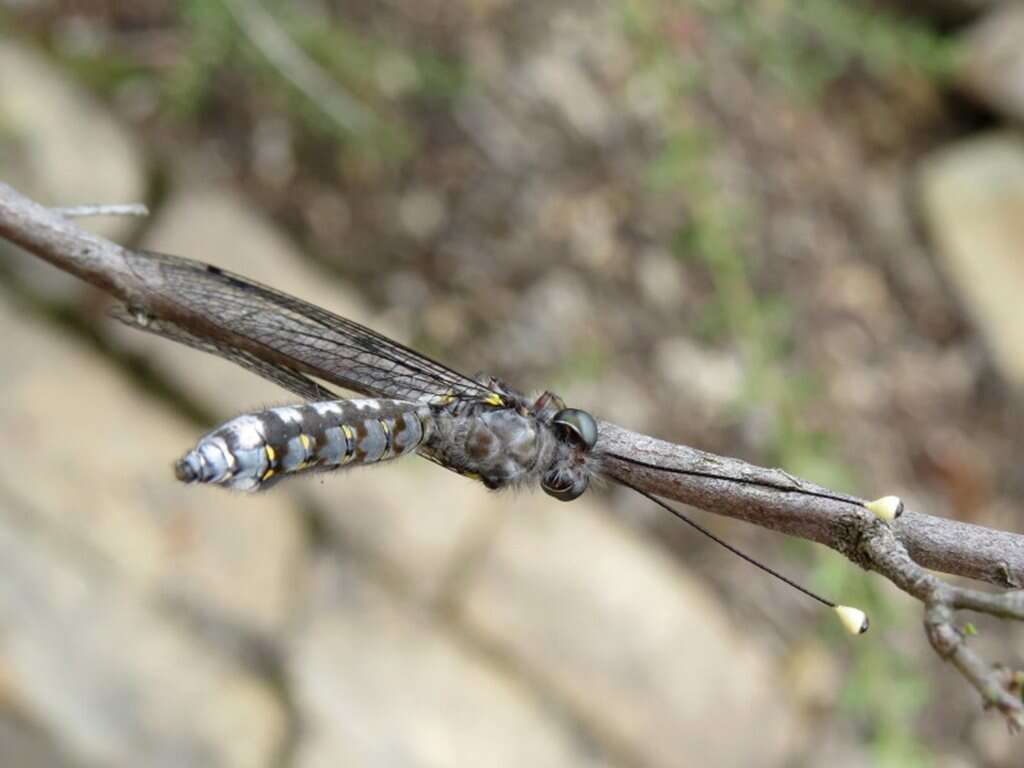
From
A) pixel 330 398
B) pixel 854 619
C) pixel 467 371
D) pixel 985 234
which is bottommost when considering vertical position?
pixel 854 619

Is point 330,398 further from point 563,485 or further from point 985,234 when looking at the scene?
point 985,234

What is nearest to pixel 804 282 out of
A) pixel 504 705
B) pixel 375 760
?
pixel 504 705

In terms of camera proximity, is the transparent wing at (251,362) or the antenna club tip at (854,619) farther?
the transparent wing at (251,362)

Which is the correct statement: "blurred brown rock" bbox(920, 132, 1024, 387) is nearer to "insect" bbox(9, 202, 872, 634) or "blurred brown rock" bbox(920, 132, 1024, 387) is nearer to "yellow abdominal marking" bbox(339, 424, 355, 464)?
"insect" bbox(9, 202, 872, 634)

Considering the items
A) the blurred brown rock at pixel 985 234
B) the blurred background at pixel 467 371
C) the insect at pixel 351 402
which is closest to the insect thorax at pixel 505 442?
Result: the insect at pixel 351 402

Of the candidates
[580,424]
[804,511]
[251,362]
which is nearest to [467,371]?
[251,362]

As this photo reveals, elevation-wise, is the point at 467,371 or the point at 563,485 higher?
the point at 467,371

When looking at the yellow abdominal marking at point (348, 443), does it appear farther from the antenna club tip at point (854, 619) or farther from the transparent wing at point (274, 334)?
the antenna club tip at point (854, 619)

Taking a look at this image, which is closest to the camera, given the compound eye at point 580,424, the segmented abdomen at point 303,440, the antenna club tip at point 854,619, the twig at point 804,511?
the twig at point 804,511
